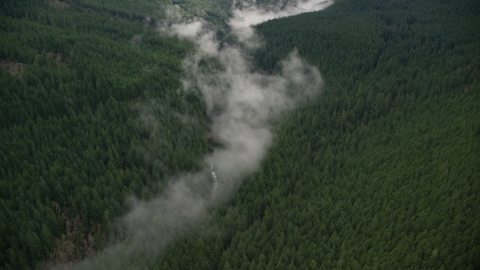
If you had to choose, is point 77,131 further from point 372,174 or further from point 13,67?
point 372,174

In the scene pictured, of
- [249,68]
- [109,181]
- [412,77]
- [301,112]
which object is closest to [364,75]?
[412,77]

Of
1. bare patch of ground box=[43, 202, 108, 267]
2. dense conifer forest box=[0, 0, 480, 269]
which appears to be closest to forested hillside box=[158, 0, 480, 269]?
dense conifer forest box=[0, 0, 480, 269]

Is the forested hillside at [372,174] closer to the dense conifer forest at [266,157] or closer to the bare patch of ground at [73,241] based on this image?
the dense conifer forest at [266,157]

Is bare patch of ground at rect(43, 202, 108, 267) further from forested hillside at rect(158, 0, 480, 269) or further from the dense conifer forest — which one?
forested hillside at rect(158, 0, 480, 269)

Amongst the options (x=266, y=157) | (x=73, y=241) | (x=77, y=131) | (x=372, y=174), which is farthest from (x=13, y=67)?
(x=372, y=174)

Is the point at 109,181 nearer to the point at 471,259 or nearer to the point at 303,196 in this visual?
the point at 303,196
